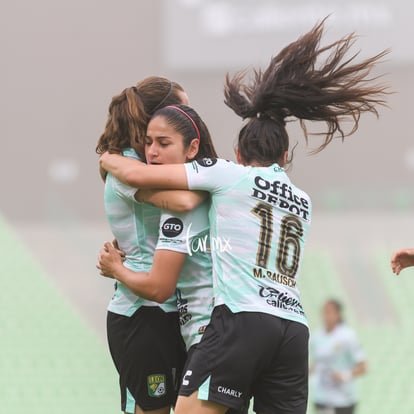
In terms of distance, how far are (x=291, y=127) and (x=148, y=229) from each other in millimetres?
14418

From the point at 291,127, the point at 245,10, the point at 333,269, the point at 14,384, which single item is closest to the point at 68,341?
the point at 14,384

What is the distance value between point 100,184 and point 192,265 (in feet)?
56.3

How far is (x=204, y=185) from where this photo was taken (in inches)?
132

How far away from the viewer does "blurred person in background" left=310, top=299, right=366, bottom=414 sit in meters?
8.38

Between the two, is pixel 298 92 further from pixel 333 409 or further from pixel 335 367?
pixel 333 409

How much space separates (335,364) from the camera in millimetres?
8461

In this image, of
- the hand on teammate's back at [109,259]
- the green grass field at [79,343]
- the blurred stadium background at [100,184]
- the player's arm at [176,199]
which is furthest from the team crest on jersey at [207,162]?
the blurred stadium background at [100,184]

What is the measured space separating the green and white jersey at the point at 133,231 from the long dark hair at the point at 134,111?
6 centimetres

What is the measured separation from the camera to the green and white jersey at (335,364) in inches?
330

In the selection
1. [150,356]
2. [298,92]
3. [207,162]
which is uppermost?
[298,92]

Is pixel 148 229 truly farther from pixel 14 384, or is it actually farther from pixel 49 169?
pixel 49 169

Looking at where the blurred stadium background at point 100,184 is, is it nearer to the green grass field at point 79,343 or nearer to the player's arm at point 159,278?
the green grass field at point 79,343

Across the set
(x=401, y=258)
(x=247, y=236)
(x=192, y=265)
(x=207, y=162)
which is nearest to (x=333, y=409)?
(x=401, y=258)

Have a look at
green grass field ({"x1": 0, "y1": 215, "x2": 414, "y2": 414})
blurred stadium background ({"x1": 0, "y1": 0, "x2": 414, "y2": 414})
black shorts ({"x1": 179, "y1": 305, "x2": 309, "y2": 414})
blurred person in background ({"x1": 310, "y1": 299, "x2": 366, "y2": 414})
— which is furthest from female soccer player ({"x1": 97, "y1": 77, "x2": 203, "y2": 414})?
blurred stadium background ({"x1": 0, "y1": 0, "x2": 414, "y2": 414})
